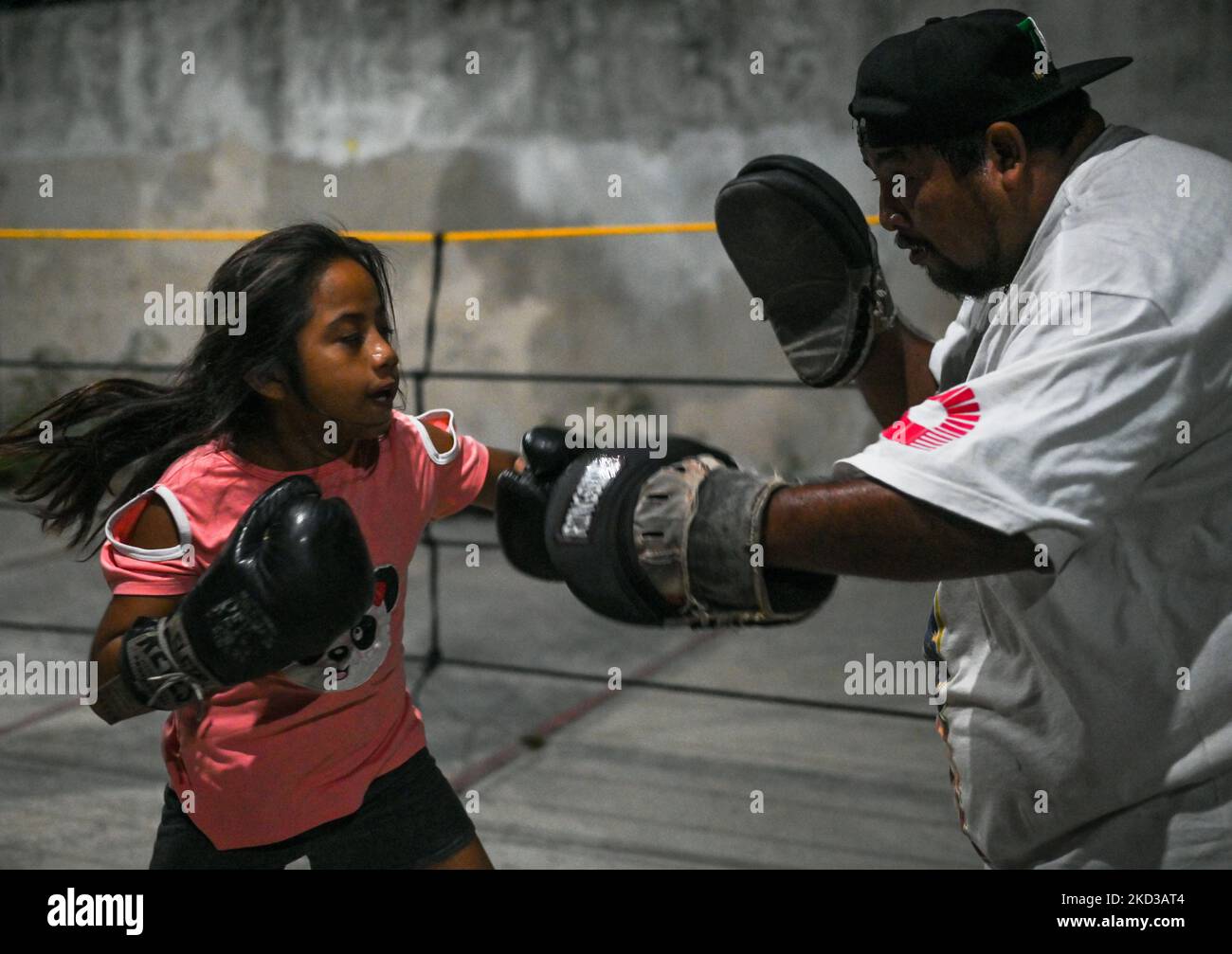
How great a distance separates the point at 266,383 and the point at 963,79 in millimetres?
872

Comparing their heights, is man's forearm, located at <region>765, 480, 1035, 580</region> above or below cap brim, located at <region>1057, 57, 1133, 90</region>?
below

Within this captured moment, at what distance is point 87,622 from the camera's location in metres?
4.32

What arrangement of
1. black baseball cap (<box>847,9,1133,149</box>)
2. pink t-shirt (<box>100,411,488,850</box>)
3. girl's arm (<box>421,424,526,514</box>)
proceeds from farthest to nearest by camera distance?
girl's arm (<box>421,424,526,514</box>) < pink t-shirt (<box>100,411,488,850</box>) < black baseball cap (<box>847,9,1133,149</box>)

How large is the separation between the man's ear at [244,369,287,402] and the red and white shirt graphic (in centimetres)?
82

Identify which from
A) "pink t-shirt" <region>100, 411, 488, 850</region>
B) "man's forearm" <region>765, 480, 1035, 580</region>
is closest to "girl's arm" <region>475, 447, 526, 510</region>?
"pink t-shirt" <region>100, 411, 488, 850</region>

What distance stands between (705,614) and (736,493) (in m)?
0.10

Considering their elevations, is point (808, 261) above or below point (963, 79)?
below

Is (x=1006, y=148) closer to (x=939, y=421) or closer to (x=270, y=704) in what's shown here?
(x=939, y=421)

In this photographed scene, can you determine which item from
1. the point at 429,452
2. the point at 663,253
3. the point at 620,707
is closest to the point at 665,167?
the point at 663,253

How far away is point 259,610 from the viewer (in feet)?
4.15

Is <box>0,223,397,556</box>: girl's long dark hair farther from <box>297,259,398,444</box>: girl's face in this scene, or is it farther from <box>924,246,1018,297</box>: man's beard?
<box>924,246,1018,297</box>: man's beard


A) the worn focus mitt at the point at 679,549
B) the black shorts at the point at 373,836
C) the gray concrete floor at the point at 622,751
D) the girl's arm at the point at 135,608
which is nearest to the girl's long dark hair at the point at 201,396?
the girl's arm at the point at 135,608

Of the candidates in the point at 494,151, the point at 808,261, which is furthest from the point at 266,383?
the point at 494,151

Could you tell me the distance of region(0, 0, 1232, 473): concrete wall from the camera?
17.8 feet
